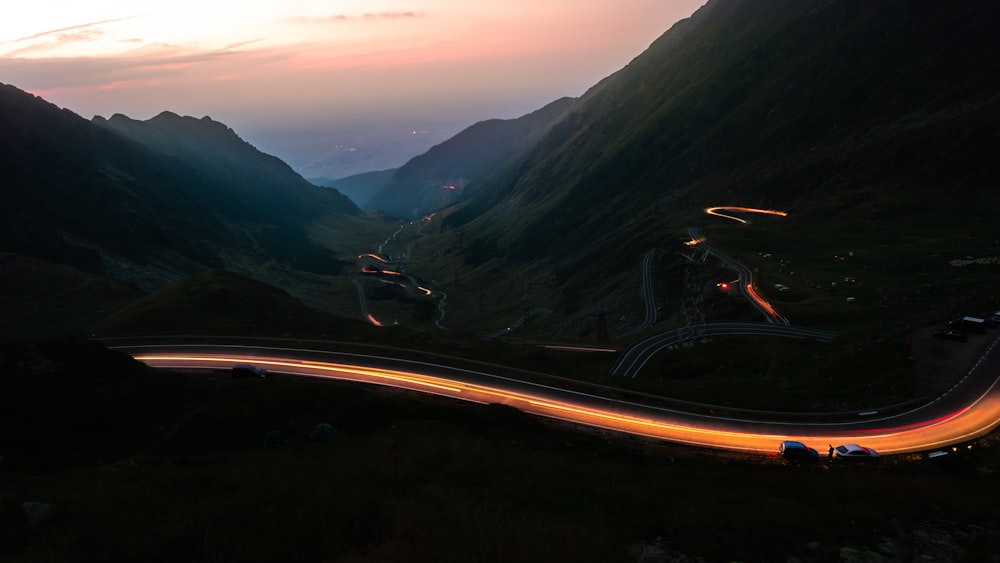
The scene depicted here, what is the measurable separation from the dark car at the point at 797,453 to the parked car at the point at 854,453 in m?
1.46

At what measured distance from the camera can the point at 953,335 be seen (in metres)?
56.1

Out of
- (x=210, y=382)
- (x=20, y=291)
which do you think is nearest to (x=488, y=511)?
(x=210, y=382)

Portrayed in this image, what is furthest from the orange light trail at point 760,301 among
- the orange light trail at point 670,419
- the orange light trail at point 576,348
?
the orange light trail at point 670,419

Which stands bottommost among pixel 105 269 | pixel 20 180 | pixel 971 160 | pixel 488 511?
pixel 488 511

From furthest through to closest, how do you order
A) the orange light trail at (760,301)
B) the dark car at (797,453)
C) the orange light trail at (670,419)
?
1. the orange light trail at (760,301)
2. the orange light trail at (670,419)
3. the dark car at (797,453)

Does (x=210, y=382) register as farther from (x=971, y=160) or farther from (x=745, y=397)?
(x=971, y=160)

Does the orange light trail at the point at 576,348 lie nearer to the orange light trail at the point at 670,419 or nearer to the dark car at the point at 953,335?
the orange light trail at the point at 670,419

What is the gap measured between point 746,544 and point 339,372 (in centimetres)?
5039

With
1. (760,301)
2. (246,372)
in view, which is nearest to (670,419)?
(246,372)

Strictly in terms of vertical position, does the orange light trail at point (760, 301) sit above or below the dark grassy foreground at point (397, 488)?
above

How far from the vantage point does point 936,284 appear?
9088 cm

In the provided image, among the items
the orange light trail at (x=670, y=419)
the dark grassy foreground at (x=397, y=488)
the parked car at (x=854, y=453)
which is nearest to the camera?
the dark grassy foreground at (x=397, y=488)

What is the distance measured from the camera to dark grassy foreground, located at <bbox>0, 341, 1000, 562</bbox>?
60.7 feet

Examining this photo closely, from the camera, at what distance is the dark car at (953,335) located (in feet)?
183
